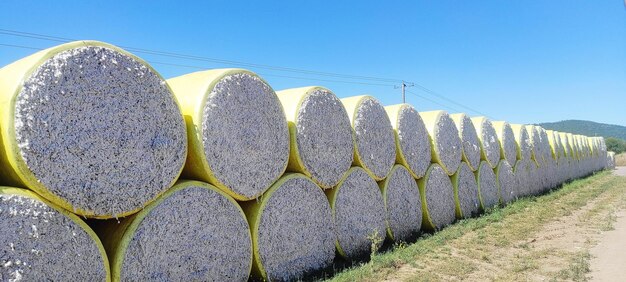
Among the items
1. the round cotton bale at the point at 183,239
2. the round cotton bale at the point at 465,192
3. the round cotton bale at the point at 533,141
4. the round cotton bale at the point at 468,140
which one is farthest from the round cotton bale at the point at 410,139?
the round cotton bale at the point at 533,141

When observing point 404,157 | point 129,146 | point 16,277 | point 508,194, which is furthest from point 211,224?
point 508,194

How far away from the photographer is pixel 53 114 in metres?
2.48

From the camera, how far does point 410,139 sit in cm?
632

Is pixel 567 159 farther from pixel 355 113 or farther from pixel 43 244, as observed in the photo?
pixel 43 244

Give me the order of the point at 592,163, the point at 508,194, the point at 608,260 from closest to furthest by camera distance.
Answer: the point at 608,260 < the point at 508,194 < the point at 592,163

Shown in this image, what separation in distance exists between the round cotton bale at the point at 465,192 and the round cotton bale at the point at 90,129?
17.7ft

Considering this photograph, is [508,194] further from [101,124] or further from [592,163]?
[592,163]

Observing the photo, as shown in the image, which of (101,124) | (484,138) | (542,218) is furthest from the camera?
(484,138)

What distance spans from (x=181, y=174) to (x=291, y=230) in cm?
110

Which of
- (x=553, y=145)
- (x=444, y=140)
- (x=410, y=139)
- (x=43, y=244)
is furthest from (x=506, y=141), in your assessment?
(x=43, y=244)

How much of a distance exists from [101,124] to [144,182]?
443 millimetres

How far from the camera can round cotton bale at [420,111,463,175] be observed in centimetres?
700

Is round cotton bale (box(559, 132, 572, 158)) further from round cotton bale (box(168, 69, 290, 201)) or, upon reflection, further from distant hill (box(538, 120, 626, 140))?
distant hill (box(538, 120, 626, 140))

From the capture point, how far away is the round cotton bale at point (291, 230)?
3789 millimetres
